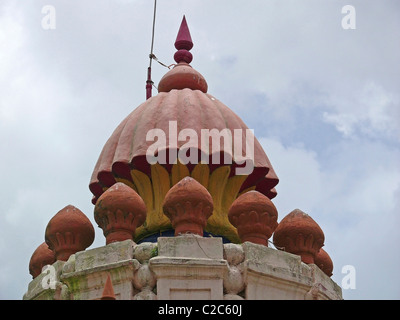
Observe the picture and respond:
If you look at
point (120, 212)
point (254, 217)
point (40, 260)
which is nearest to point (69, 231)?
point (120, 212)

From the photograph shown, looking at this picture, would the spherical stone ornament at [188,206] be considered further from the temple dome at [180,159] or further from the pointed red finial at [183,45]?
the pointed red finial at [183,45]

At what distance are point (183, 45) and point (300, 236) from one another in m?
5.09

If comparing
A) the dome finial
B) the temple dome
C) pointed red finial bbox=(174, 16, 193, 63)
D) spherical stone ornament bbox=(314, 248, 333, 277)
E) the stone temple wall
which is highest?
pointed red finial bbox=(174, 16, 193, 63)

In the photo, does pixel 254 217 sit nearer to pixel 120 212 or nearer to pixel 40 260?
pixel 120 212

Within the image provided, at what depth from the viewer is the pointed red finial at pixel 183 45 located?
20.6 metres

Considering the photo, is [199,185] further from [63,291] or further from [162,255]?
[63,291]

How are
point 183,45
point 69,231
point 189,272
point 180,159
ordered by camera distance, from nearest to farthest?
point 189,272 < point 69,231 < point 180,159 < point 183,45

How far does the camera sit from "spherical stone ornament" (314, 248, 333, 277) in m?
18.4

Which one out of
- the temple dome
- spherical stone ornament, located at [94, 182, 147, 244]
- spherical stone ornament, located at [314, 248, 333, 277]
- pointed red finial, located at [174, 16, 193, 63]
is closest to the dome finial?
pointed red finial, located at [174, 16, 193, 63]

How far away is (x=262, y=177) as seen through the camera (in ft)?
61.5

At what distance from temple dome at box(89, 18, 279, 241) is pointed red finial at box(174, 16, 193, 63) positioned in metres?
1.32

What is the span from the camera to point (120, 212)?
55.0ft

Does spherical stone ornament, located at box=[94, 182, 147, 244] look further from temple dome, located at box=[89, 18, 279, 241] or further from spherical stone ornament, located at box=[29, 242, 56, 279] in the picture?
spherical stone ornament, located at box=[29, 242, 56, 279]
